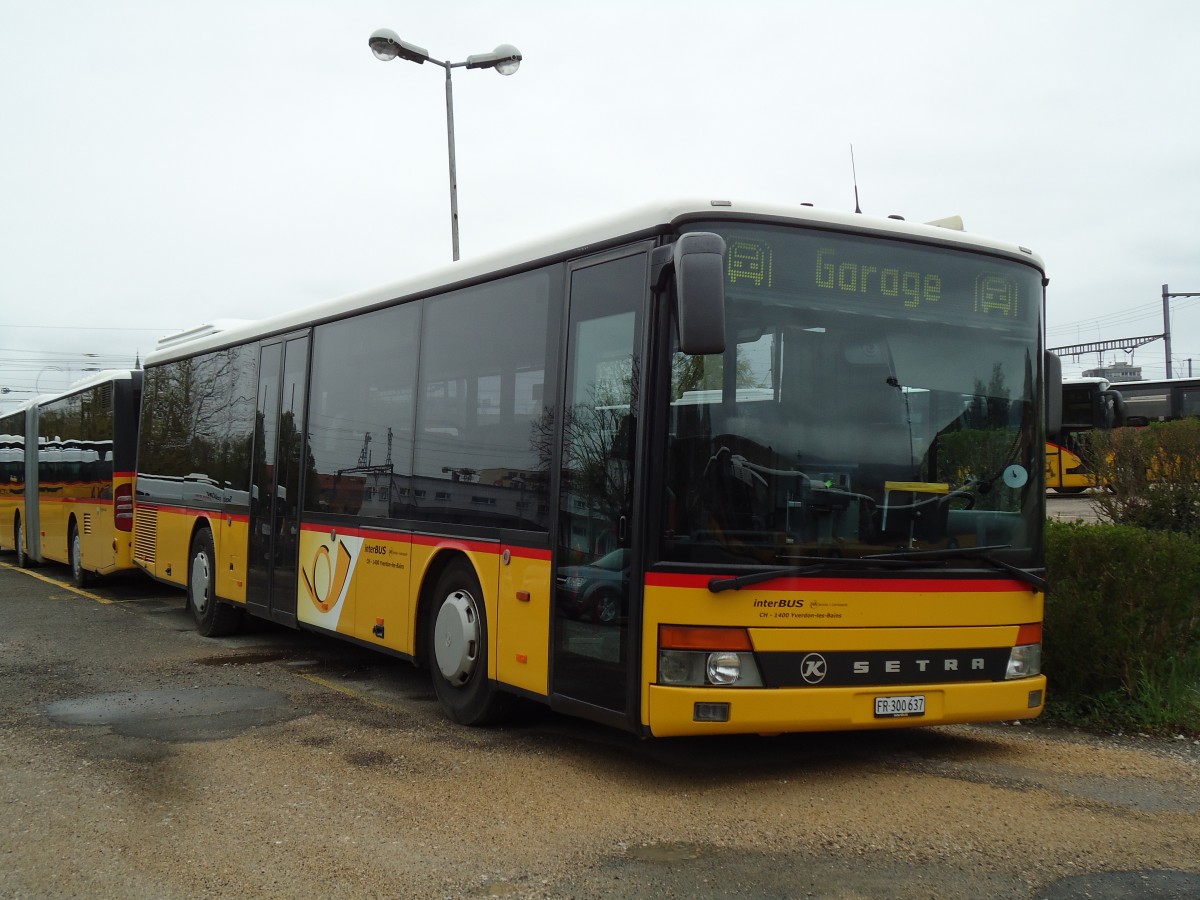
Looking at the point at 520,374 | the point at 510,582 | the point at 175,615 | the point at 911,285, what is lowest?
the point at 175,615

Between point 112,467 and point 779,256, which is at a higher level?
point 779,256

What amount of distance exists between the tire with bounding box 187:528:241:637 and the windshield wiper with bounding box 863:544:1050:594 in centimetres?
787

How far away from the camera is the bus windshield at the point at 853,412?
586 cm

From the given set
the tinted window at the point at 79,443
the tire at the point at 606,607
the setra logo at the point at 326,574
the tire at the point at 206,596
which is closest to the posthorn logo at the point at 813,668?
the tire at the point at 606,607

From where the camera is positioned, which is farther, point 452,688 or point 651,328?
point 452,688

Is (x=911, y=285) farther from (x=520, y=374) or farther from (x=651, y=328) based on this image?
(x=520, y=374)

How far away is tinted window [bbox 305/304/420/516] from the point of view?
8555mm

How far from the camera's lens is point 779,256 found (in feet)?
19.9

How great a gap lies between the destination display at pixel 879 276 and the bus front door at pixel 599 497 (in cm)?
62

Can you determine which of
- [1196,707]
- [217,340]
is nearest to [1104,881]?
[1196,707]

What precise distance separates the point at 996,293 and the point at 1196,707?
3236 mm

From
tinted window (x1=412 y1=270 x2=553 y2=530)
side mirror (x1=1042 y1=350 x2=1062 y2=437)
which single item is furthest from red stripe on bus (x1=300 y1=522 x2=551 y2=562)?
side mirror (x1=1042 y1=350 x2=1062 y2=437)

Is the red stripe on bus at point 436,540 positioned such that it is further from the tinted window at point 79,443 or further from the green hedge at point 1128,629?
the tinted window at point 79,443

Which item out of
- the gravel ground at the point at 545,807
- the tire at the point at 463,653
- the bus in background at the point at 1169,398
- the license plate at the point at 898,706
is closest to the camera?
the gravel ground at the point at 545,807
